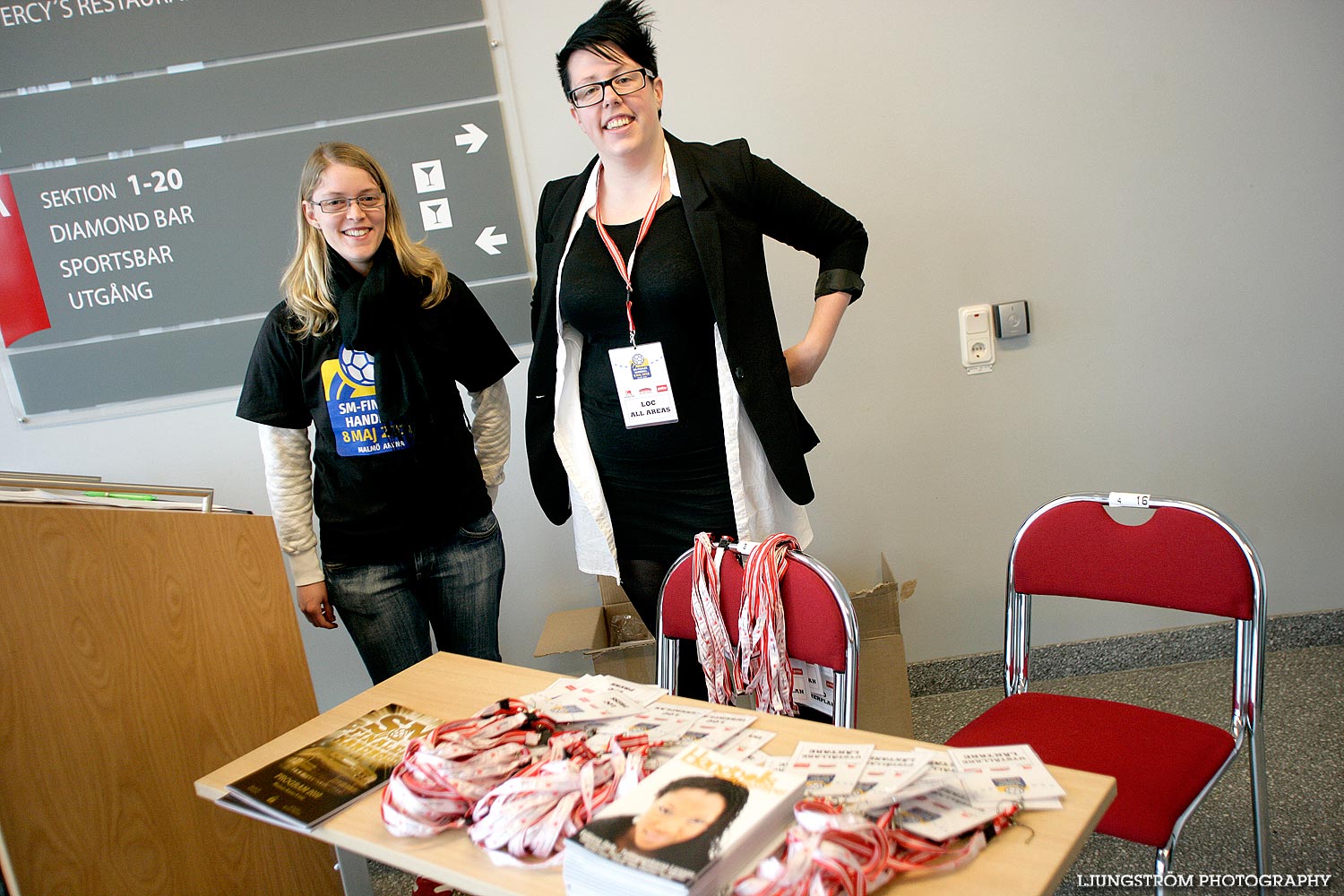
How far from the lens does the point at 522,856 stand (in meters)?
1.07

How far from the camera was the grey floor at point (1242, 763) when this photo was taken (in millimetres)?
1973

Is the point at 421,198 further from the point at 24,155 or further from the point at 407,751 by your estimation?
the point at 407,751

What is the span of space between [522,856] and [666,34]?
2196mm

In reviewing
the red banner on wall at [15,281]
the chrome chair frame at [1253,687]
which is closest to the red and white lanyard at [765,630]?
the chrome chair frame at [1253,687]

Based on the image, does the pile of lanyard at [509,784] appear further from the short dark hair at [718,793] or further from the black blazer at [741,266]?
the black blazer at [741,266]

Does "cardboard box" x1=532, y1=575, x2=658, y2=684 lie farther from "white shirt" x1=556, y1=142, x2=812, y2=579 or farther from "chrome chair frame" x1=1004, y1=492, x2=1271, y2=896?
"chrome chair frame" x1=1004, y1=492, x2=1271, y2=896

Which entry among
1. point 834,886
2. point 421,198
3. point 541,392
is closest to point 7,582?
point 541,392

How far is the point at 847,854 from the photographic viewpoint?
3.07ft

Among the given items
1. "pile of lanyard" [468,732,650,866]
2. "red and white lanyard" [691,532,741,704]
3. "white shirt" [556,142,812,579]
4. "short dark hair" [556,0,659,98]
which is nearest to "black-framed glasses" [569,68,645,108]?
"short dark hair" [556,0,659,98]

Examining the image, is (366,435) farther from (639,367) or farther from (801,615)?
(801,615)

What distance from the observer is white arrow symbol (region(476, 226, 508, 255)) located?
2646 mm

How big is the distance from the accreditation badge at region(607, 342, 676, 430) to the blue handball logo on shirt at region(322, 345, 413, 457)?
0.51 m

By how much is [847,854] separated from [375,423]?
1.35 metres

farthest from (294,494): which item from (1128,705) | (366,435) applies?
(1128,705)
